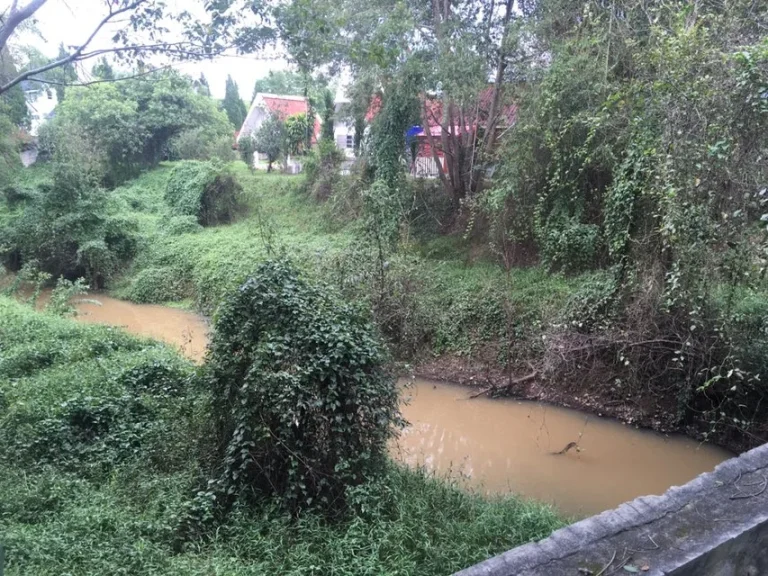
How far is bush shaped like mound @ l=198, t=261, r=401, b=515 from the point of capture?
4.37 meters

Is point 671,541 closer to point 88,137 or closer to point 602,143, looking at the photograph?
point 602,143

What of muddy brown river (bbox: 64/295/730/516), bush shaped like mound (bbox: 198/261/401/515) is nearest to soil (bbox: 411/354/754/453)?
muddy brown river (bbox: 64/295/730/516)

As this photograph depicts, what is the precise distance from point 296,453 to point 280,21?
4.15 metres

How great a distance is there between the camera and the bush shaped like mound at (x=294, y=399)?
4.37 meters

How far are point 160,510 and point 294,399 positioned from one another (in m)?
1.25

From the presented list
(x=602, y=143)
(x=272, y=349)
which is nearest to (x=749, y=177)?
(x=602, y=143)

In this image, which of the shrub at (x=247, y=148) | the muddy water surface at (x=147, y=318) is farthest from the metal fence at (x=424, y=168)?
the shrub at (x=247, y=148)

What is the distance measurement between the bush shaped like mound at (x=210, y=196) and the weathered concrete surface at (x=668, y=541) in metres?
16.7

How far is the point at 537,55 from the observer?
1005cm

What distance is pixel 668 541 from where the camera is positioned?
2.17m

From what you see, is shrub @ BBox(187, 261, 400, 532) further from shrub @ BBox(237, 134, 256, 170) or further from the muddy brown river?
shrub @ BBox(237, 134, 256, 170)

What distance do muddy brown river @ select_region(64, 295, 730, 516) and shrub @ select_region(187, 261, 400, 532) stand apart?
119 cm

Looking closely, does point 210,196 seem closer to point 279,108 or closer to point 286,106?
point 279,108

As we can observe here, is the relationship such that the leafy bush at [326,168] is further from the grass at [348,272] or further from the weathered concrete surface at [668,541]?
the weathered concrete surface at [668,541]
